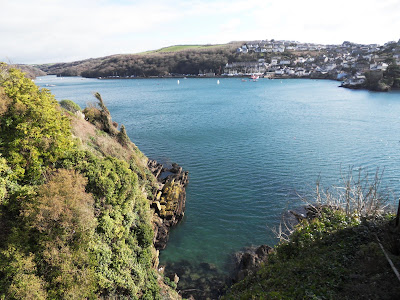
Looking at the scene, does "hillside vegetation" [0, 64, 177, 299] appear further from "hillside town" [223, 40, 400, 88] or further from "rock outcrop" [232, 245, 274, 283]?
A: "hillside town" [223, 40, 400, 88]

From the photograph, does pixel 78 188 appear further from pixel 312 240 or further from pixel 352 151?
pixel 352 151

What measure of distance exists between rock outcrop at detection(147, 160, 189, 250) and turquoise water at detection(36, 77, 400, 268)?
39.8 inches

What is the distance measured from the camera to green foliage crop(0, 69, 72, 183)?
13.2m

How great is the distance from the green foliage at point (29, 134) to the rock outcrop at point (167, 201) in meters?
11.4

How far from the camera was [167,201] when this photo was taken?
85.1 ft

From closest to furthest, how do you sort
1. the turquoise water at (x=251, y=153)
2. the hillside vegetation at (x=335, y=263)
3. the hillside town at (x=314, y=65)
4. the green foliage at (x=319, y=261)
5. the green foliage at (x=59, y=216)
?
the hillside vegetation at (x=335, y=263)
the green foliage at (x=319, y=261)
the green foliage at (x=59, y=216)
the turquoise water at (x=251, y=153)
the hillside town at (x=314, y=65)

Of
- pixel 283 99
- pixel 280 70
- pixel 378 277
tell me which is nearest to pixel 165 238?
pixel 378 277

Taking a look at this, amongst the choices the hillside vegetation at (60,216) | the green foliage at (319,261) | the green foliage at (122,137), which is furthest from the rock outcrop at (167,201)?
the green foliage at (319,261)

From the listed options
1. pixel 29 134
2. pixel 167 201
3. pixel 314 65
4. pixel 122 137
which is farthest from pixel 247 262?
pixel 314 65

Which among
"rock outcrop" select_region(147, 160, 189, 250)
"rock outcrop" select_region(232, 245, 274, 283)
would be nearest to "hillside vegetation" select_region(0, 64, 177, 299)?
"rock outcrop" select_region(147, 160, 189, 250)

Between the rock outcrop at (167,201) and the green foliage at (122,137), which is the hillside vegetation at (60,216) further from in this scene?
the green foliage at (122,137)

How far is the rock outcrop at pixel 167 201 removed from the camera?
73.6 feet

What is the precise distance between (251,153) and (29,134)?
31.3m

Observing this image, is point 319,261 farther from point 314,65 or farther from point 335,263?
point 314,65
